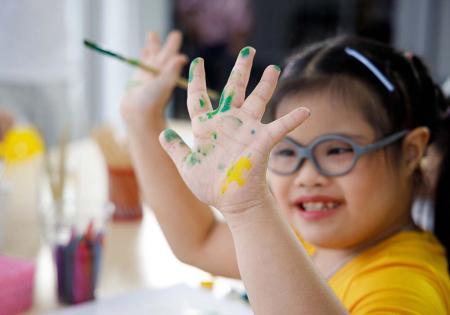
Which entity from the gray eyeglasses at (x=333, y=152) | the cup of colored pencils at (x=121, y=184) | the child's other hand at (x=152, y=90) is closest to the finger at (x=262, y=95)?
the gray eyeglasses at (x=333, y=152)

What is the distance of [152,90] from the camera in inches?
38.0

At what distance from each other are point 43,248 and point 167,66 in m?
0.43

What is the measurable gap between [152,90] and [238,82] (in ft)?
1.36

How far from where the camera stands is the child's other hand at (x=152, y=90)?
958 mm

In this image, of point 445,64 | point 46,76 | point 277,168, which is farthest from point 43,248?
point 445,64

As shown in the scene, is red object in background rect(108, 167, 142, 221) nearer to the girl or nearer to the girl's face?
the girl

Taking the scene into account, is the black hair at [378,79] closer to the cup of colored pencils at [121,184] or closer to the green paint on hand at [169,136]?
the green paint on hand at [169,136]

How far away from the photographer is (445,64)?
4207mm

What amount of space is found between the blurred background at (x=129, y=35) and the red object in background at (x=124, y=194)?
356 mm

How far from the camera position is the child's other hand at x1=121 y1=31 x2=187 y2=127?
37.7 inches

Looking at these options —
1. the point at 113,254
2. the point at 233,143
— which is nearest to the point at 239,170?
the point at 233,143

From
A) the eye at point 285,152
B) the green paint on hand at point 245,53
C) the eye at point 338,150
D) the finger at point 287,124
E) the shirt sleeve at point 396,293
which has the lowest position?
the shirt sleeve at point 396,293

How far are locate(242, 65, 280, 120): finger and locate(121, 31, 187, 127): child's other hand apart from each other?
1.37 ft

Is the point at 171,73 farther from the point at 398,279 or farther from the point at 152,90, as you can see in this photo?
the point at 398,279
